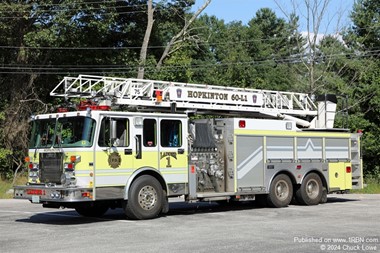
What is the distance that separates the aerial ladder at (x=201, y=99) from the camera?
46.1ft

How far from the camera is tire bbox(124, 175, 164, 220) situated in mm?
12969

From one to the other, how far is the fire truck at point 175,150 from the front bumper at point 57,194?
0.02 m

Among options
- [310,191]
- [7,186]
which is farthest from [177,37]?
[310,191]

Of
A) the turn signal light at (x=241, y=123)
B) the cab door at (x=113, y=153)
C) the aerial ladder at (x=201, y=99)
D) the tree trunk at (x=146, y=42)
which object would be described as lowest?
the cab door at (x=113, y=153)

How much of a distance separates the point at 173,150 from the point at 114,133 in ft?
5.76

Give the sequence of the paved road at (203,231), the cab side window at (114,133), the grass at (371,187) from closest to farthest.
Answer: the paved road at (203,231), the cab side window at (114,133), the grass at (371,187)

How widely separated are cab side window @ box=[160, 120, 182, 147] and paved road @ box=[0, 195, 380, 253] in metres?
1.77

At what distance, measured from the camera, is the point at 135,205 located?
13.0 metres

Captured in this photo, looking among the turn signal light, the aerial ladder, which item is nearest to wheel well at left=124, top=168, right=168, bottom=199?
the aerial ladder

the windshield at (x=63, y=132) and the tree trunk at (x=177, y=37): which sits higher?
the tree trunk at (x=177, y=37)

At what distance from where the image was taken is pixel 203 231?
11305mm

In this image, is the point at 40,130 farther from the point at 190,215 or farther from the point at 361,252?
the point at 361,252

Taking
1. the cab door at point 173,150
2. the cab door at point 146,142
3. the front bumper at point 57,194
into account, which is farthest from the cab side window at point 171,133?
the front bumper at point 57,194

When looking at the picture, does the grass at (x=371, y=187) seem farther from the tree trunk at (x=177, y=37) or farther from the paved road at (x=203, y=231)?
the tree trunk at (x=177, y=37)
